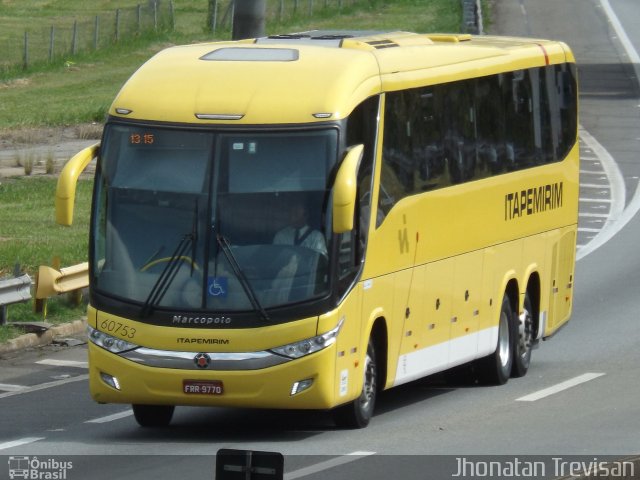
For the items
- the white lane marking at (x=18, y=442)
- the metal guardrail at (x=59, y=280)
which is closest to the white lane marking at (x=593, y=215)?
the metal guardrail at (x=59, y=280)

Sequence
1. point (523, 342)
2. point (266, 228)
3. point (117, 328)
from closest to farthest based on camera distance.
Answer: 1. point (266, 228)
2. point (117, 328)
3. point (523, 342)

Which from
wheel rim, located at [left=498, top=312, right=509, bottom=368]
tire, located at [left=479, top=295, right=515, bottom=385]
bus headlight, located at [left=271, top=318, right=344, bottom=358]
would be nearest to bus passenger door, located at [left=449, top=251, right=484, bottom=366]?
tire, located at [left=479, top=295, right=515, bottom=385]

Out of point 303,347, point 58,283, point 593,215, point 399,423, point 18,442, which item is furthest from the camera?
point 593,215

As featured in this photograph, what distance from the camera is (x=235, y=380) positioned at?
45.5ft

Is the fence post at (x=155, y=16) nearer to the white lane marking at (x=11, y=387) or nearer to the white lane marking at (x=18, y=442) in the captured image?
the white lane marking at (x=11, y=387)

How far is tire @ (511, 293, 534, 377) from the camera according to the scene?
18562 mm

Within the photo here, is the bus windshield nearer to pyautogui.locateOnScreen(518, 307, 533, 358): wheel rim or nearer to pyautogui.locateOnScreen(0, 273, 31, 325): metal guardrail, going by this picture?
pyautogui.locateOnScreen(518, 307, 533, 358): wheel rim

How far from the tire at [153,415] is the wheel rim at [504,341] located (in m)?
4.31

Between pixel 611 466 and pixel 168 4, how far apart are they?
60273 mm

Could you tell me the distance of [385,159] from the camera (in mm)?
15172

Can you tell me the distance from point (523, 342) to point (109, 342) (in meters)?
6.06

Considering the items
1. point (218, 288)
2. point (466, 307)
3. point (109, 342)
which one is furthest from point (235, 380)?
point (466, 307)

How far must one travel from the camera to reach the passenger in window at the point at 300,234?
551 inches

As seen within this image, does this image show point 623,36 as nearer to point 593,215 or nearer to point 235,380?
point 593,215
